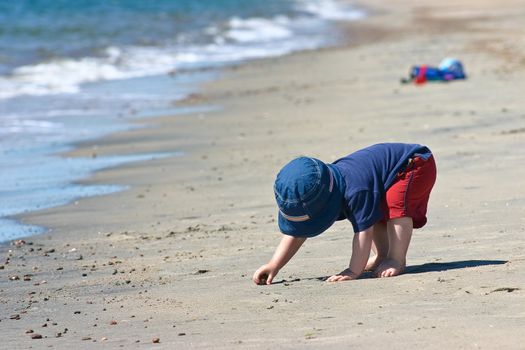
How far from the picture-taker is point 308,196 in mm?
5309

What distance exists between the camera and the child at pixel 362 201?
534 cm

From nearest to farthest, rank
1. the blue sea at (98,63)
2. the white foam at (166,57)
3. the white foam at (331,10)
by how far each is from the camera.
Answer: the blue sea at (98,63) → the white foam at (166,57) → the white foam at (331,10)

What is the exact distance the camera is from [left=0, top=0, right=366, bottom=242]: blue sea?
33.7 feet

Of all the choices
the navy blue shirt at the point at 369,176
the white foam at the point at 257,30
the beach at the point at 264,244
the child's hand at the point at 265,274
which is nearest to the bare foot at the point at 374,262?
the beach at the point at 264,244

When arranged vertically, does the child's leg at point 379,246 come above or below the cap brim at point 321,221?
below

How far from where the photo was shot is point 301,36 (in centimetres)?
2958

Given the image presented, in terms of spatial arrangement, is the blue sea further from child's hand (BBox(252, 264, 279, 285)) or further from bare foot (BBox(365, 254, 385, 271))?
bare foot (BBox(365, 254, 385, 271))

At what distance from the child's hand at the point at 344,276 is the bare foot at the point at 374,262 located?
25 centimetres

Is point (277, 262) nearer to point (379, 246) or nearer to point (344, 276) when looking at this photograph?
point (344, 276)

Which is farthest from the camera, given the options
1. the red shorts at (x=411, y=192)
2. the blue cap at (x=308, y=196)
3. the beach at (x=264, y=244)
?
the red shorts at (x=411, y=192)

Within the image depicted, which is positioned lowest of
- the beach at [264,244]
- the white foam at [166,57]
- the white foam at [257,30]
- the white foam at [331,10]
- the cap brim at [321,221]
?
the white foam at [331,10]

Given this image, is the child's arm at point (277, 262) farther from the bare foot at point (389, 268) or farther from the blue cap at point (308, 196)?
the bare foot at point (389, 268)

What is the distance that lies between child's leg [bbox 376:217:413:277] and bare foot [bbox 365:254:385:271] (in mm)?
152

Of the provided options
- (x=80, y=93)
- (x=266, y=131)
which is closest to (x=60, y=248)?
(x=266, y=131)
